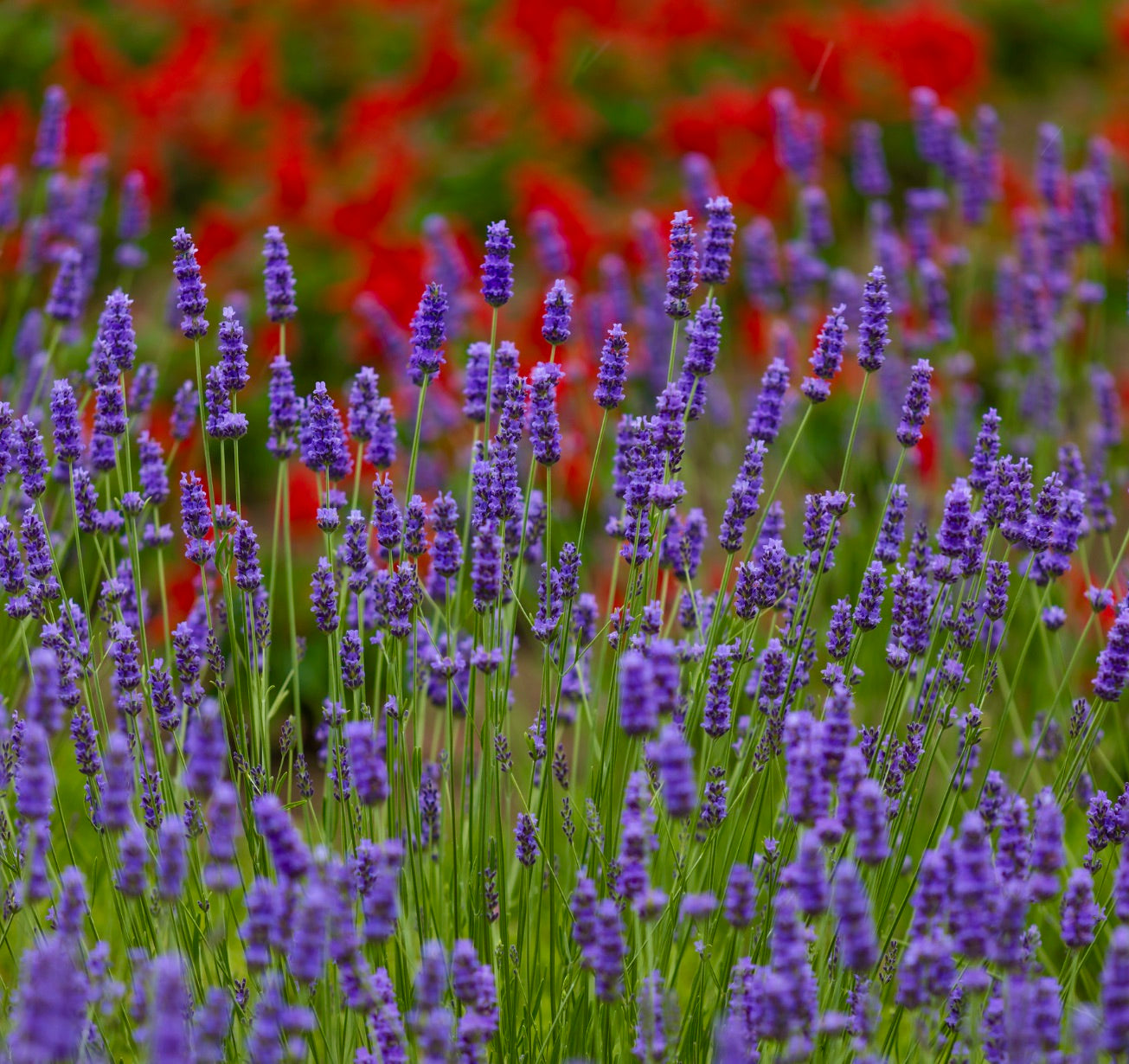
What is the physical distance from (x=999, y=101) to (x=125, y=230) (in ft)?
14.3

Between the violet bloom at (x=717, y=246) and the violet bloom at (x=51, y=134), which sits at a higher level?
the violet bloom at (x=51, y=134)

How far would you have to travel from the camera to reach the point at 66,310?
2777 mm

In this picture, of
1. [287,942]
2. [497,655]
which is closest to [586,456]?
[497,655]

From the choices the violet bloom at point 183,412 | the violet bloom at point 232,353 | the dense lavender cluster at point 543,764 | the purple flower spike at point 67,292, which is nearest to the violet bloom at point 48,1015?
the dense lavender cluster at point 543,764

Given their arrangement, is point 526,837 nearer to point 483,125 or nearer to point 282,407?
point 282,407

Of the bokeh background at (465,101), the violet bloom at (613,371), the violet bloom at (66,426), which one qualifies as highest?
the bokeh background at (465,101)

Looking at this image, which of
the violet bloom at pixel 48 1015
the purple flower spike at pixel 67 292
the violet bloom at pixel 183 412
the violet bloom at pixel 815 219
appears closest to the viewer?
the violet bloom at pixel 48 1015

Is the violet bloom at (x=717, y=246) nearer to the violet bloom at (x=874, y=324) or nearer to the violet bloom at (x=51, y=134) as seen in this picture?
the violet bloom at (x=874, y=324)

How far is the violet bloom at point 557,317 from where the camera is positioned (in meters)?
1.97

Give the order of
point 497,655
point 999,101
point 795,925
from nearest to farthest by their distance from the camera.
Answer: point 795,925, point 497,655, point 999,101

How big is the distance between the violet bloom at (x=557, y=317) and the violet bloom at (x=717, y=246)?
0.85 ft

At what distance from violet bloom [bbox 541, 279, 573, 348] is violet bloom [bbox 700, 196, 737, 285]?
0.85 feet

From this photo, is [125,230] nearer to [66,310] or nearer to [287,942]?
[66,310]

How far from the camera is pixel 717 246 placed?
7.05 feet
